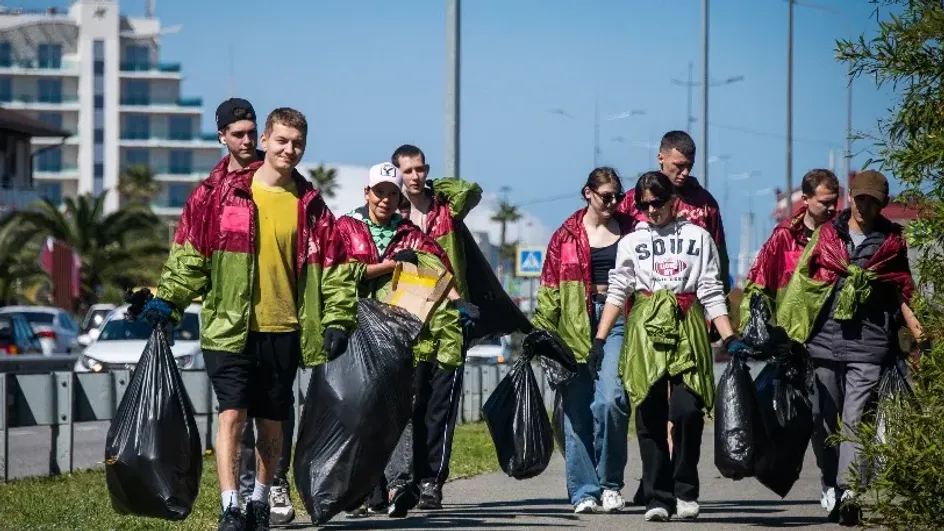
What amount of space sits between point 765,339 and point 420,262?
6.01ft

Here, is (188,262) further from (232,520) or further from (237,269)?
(232,520)

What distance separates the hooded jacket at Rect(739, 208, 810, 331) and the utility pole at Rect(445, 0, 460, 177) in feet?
21.4

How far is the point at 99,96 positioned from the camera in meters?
134

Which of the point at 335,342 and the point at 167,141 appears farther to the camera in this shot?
the point at 167,141

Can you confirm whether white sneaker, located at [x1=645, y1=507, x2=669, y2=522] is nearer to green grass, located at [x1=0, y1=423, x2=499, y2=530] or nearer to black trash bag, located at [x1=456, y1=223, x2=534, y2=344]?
green grass, located at [x1=0, y1=423, x2=499, y2=530]

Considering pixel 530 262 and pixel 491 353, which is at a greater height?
pixel 530 262

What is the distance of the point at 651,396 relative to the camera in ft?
30.5

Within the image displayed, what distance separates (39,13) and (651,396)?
13075 cm

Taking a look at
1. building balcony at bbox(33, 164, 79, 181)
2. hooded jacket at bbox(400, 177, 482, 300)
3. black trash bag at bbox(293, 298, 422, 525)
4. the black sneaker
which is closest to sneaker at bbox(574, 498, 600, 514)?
hooded jacket at bbox(400, 177, 482, 300)

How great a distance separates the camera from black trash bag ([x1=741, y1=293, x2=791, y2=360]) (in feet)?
30.4

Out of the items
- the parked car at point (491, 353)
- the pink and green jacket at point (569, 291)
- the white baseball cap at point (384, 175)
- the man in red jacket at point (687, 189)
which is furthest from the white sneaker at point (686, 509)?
the parked car at point (491, 353)

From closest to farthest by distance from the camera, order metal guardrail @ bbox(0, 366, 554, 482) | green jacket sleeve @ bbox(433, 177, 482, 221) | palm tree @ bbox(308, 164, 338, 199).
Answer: green jacket sleeve @ bbox(433, 177, 482, 221) → metal guardrail @ bbox(0, 366, 554, 482) → palm tree @ bbox(308, 164, 338, 199)

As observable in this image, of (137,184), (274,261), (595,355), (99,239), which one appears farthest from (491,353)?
(137,184)

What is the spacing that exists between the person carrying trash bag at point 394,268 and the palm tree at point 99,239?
159 ft
